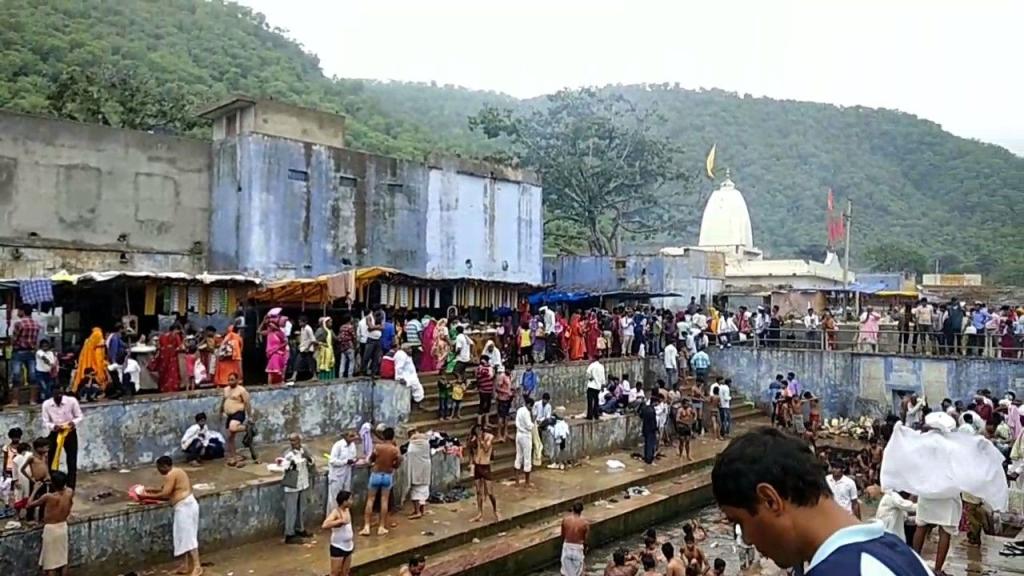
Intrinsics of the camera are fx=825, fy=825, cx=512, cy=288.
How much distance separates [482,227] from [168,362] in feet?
44.1

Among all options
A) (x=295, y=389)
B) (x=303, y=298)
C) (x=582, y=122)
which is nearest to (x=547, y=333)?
(x=303, y=298)

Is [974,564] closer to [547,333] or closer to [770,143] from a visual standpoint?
[547,333]

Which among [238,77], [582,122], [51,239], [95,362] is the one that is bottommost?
[95,362]

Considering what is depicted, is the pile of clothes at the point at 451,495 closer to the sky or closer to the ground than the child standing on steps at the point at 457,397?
closer to the ground

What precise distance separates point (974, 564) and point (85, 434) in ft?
42.8

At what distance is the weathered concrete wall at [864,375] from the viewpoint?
22.8 metres

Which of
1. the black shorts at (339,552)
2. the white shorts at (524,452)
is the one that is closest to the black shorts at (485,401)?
the white shorts at (524,452)

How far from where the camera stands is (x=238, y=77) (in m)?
42.8

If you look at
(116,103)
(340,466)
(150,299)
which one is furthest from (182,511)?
(116,103)

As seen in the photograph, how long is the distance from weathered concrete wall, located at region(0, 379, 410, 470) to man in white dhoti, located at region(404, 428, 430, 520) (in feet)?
8.85

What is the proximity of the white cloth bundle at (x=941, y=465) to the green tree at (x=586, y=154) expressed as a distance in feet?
96.5

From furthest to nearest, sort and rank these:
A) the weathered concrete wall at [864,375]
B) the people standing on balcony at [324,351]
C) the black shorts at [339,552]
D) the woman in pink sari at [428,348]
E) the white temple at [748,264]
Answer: the white temple at [748,264] < the weathered concrete wall at [864,375] < the woman in pink sari at [428,348] < the people standing on balcony at [324,351] < the black shorts at [339,552]

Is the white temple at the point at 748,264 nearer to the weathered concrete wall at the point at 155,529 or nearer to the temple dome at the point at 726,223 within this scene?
the temple dome at the point at 726,223

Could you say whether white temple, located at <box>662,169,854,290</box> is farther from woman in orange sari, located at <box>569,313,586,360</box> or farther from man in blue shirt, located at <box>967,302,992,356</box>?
woman in orange sari, located at <box>569,313,586,360</box>
